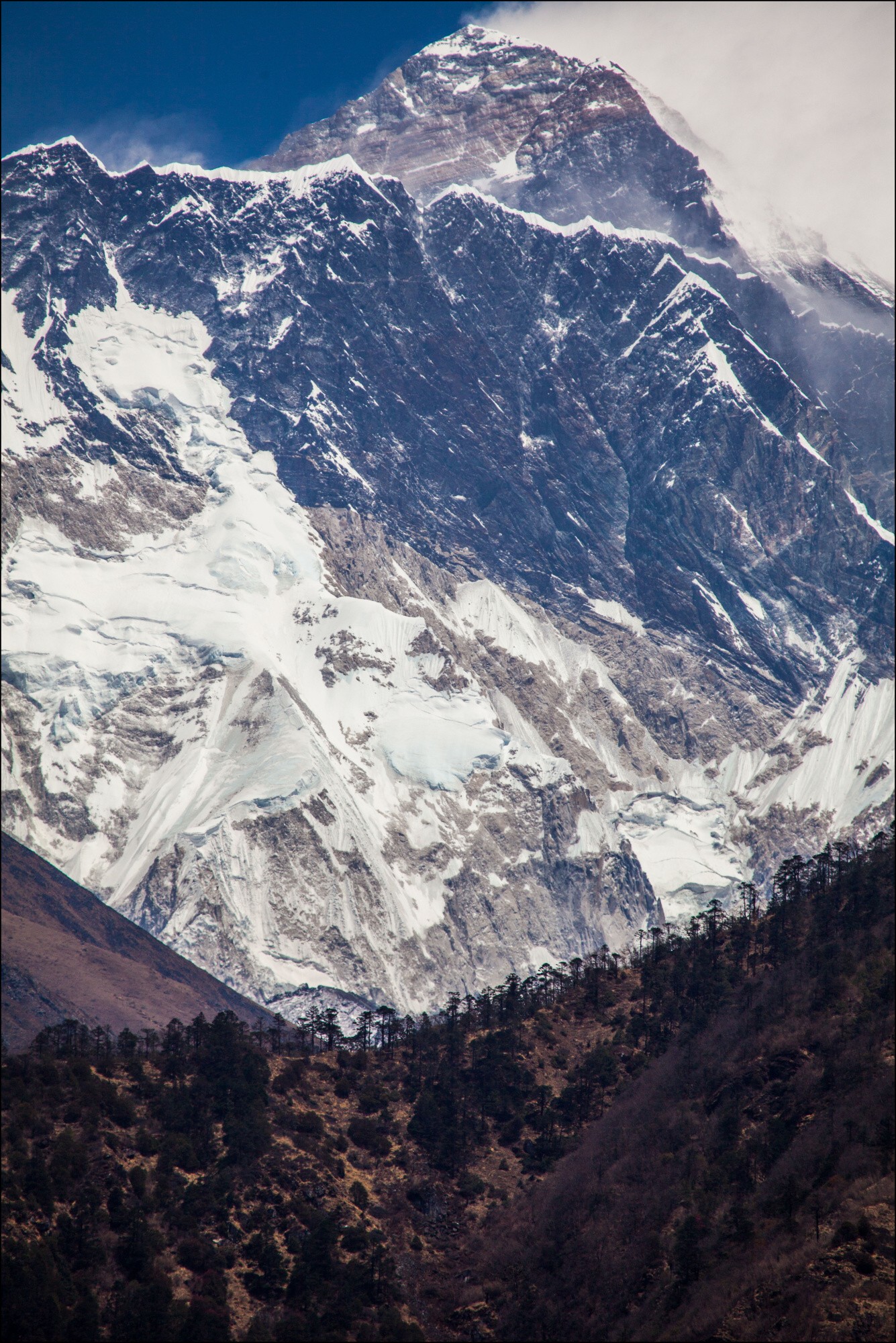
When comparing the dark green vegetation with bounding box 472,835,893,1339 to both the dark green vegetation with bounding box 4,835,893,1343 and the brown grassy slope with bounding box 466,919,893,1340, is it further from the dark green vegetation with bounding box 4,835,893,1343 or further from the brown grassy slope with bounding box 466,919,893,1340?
the dark green vegetation with bounding box 4,835,893,1343

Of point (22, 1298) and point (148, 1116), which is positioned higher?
point (148, 1116)

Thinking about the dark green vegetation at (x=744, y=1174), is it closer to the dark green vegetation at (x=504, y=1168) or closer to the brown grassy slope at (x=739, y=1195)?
the brown grassy slope at (x=739, y=1195)

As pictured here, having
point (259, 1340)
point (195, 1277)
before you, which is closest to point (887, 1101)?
point (259, 1340)

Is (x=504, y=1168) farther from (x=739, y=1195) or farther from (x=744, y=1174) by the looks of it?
(x=739, y=1195)

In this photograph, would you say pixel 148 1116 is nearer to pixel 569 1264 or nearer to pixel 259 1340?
pixel 259 1340

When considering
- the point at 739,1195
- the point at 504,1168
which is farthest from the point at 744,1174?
the point at 504,1168
